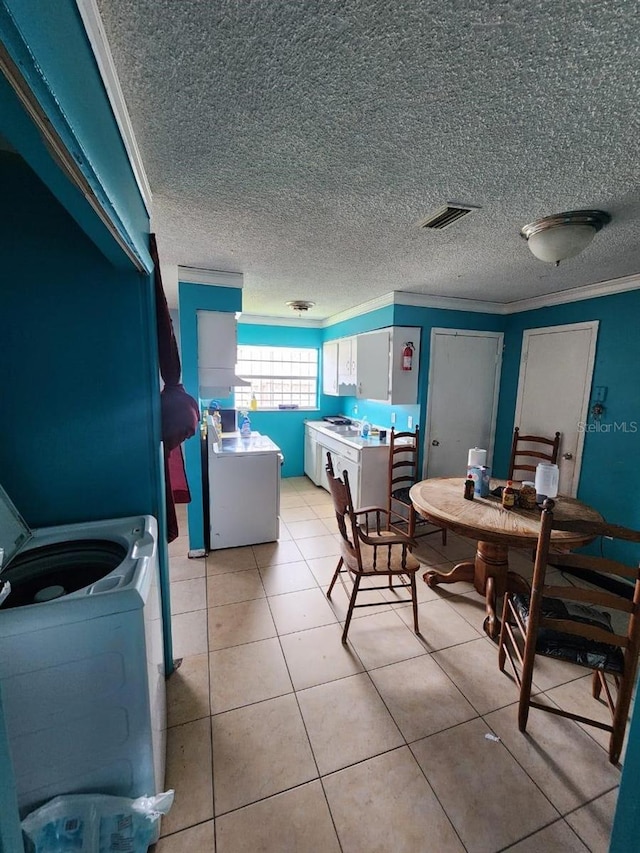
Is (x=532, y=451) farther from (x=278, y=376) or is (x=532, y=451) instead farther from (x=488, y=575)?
(x=278, y=376)

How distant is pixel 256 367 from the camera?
17.4 feet

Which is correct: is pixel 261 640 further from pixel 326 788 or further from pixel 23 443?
pixel 23 443

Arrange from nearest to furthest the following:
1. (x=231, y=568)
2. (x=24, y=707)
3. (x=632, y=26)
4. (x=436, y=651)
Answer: (x=632, y=26), (x=24, y=707), (x=436, y=651), (x=231, y=568)

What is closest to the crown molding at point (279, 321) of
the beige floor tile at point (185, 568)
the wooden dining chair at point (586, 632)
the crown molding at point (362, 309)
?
the crown molding at point (362, 309)

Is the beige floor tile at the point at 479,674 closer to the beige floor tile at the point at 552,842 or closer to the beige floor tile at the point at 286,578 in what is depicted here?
the beige floor tile at the point at 552,842

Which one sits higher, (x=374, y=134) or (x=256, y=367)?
(x=374, y=134)

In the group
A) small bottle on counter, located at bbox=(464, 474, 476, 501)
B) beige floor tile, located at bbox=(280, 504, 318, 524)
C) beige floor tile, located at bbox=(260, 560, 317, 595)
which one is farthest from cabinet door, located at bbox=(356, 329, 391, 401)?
beige floor tile, located at bbox=(260, 560, 317, 595)

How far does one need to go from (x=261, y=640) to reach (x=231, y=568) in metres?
0.89

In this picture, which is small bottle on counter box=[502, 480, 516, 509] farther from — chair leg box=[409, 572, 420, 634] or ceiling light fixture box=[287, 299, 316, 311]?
ceiling light fixture box=[287, 299, 316, 311]

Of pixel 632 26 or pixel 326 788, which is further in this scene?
pixel 326 788

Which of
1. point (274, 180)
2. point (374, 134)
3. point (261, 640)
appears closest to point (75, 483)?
point (261, 640)

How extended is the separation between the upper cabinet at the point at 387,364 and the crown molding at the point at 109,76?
8.73ft

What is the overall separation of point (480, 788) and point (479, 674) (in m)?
0.59

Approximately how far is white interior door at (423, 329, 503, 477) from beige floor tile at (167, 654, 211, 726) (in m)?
2.80
